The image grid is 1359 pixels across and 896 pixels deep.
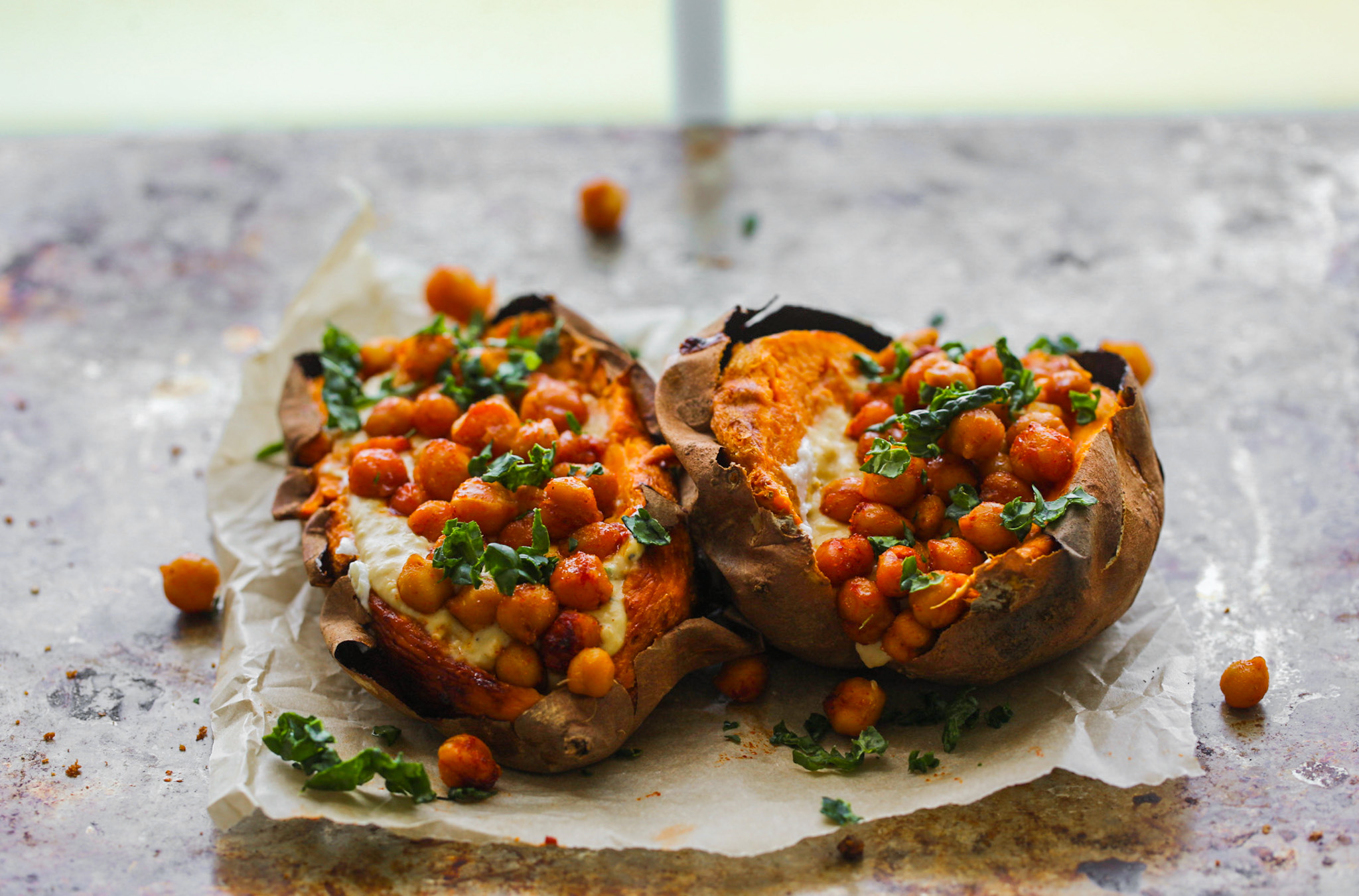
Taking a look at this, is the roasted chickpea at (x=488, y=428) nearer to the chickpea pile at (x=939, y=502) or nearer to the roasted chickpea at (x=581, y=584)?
the roasted chickpea at (x=581, y=584)

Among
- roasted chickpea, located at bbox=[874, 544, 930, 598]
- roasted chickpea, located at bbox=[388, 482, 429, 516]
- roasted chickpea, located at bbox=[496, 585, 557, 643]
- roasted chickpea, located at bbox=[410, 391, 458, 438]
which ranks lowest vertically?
roasted chickpea, located at bbox=[496, 585, 557, 643]

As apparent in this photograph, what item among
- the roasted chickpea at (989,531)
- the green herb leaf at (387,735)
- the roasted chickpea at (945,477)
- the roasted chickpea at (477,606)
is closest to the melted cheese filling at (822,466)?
the roasted chickpea at (945,477)

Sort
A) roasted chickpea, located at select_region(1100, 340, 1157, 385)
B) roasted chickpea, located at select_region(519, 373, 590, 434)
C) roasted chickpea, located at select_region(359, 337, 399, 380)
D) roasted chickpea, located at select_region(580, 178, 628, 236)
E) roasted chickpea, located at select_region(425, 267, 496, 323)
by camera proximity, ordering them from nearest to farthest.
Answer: roasted chickpea, located at select_region(519, 373, 590, 434) → roasted chickpea, located at select_region(359, 337, 399, 380) → roasted chickpea, located at select_region(1100, 340, 1157, 385) → roasted chickpea, located at select_region(425, 267, 496, 323) → roasted chickpea, located at select_region(580, 178, 628, 236)

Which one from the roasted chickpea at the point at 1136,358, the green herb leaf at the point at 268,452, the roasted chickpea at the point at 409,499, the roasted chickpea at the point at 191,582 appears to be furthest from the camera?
the roasted chickpea at the point at 1136,358

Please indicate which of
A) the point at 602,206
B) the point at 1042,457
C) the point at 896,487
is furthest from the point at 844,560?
the point at 602,206

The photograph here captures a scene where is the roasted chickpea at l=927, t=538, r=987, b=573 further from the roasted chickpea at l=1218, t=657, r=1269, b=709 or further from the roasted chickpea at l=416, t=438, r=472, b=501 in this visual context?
the roasted chickpea at l=416, t=438, r=472, b=501

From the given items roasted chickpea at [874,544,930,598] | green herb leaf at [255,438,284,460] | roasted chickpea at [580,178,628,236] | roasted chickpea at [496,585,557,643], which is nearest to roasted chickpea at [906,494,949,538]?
roasted chickpea at [874,544,930,598]
